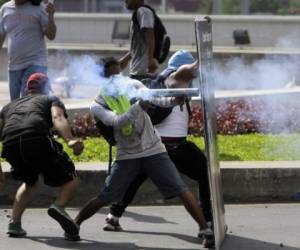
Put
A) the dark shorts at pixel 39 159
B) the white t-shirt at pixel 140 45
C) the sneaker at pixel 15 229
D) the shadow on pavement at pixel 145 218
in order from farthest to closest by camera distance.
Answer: the white t-shirt at pixel 140 45 < the shadow on pavement at pixel 145 218 < the sneaker at pixel 15 229 < the dark shorts at pixel 39 159

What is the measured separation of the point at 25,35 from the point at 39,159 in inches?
81.0

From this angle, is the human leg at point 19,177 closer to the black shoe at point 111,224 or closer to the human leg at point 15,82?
the black shoe at point 111,224

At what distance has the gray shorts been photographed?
717 centimetres

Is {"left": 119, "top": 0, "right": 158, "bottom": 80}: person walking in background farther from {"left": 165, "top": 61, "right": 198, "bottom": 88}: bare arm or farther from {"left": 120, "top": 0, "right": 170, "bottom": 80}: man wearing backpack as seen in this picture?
{"left": 165, "top": 61, "right": 198, "bottom": 88}: bare arm

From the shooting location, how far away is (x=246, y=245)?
7340 millimetres

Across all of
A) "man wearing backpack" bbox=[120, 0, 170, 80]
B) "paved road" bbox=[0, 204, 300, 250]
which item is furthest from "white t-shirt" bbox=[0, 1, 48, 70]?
"paved road" bbox=[0, 204, 300, 250]

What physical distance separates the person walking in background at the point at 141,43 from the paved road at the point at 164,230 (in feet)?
4.27

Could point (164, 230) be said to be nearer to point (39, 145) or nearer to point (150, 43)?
point (39, 145)

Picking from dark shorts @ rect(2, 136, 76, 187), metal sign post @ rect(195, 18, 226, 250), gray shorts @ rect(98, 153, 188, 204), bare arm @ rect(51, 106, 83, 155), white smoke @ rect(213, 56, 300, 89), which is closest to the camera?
metal sign post @ rect(195, 18, 226, 250)

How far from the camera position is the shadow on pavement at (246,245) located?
725 cm

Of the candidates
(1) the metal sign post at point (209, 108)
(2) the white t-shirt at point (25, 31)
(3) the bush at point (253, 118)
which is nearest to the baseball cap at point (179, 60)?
(1) the metal sign post at point (209, 108)

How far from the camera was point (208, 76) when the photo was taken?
270 inches

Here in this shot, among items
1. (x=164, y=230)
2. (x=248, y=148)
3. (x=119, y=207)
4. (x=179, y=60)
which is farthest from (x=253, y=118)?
(x=179, y=60)

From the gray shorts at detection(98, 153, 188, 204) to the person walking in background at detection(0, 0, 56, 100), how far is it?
6.67 ft
